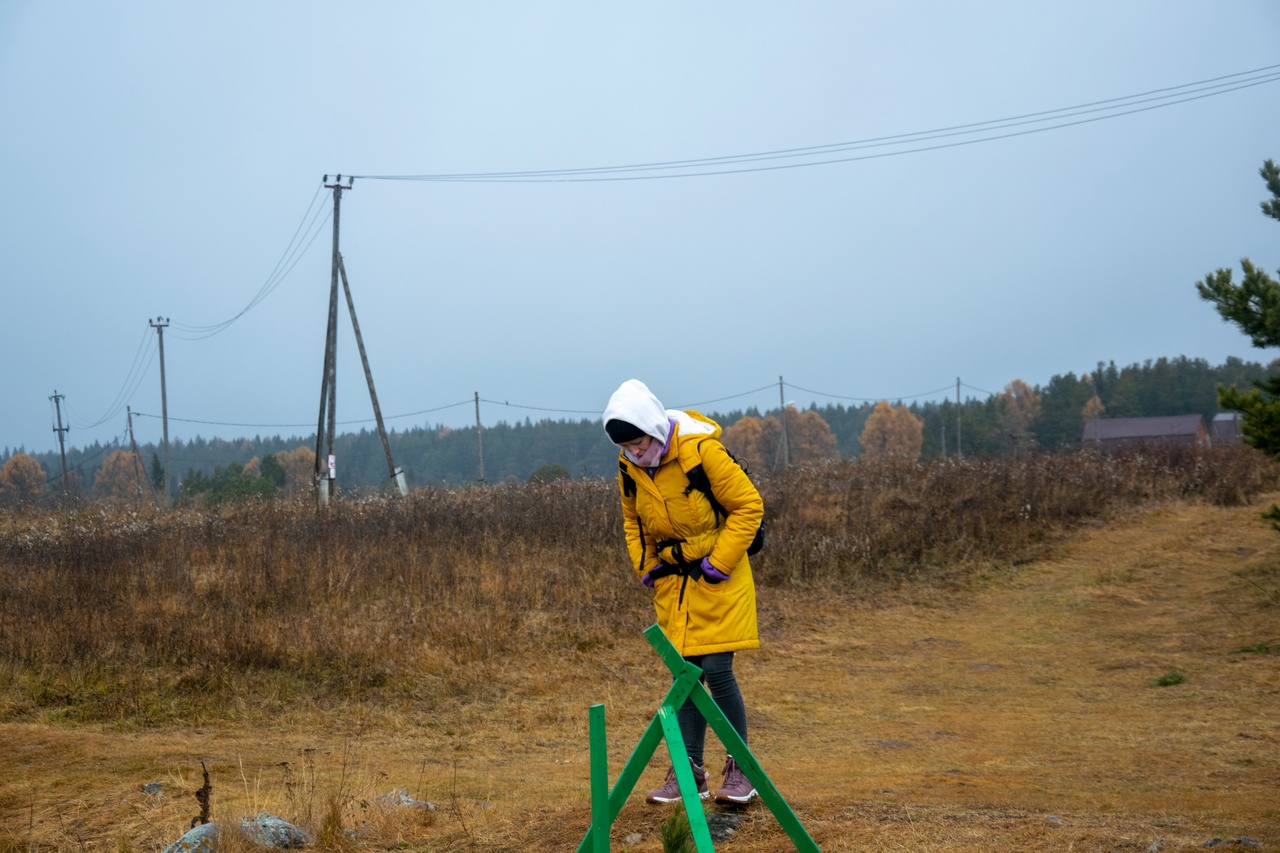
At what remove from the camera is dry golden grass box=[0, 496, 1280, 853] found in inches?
179

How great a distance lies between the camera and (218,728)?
26.8 ft

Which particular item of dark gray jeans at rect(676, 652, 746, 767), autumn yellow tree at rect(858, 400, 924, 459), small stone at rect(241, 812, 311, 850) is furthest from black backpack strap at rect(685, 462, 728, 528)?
autumn yellow tree at rect(858, 400, 924, 459)

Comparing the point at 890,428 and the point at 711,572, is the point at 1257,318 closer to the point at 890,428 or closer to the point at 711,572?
the point at 711,572

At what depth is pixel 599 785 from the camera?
119 inches

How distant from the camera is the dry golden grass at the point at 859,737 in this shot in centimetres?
456

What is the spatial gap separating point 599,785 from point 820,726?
5.88m

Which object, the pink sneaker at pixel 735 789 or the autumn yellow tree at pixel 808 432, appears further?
the autumn yellow tree at pixel 808 432

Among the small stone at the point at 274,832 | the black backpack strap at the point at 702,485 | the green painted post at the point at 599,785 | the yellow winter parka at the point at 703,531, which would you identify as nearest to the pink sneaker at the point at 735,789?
the yellow winter parka at the point at 703,531

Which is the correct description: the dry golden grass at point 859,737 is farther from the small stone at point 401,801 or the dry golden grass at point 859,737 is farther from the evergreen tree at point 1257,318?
the evergreen tree at point 1257,318

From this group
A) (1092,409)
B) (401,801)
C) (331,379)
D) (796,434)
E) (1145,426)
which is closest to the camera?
(401,801)

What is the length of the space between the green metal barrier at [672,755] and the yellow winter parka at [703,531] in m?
0.95

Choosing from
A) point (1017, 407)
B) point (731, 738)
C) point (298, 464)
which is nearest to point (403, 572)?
point (731, 738)

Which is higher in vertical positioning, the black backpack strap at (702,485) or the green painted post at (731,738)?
the black backpack strap at (702,485)

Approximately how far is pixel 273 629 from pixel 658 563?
6.54m
